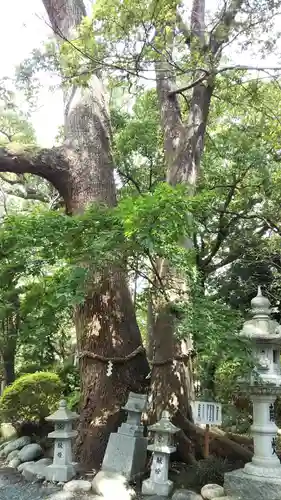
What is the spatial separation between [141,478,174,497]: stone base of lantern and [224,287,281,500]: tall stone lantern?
58 cm

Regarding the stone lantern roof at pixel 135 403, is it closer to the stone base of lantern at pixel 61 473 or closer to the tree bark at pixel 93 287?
the tree bark at pixel 93 287

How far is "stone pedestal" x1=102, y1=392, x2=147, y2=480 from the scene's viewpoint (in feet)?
15.4

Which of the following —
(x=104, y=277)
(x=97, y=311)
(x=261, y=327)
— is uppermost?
(x=104, y=277)

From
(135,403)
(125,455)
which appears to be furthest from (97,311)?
(125,455)

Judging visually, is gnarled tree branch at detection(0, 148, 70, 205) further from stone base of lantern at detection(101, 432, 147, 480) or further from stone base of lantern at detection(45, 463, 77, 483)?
stone base of lantern at detection(45, 463, 77, 483)

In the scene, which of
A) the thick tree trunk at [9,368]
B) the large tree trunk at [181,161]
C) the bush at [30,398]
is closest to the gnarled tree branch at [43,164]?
the large tree trunk at [181,161]

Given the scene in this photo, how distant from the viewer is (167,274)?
5.26 metres

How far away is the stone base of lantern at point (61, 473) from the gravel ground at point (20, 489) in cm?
11

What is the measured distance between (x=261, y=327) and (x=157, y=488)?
1.92m

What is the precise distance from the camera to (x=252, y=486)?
4.00m

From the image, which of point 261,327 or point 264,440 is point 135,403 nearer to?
point 264,440

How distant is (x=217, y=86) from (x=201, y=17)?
3.52 feet

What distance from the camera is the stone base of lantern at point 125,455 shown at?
4672 millimetres

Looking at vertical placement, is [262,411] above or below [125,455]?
above
